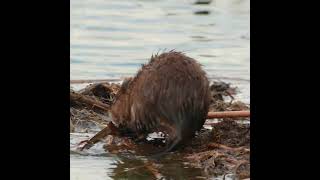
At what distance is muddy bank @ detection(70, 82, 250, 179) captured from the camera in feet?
17.8

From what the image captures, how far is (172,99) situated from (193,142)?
0.43m

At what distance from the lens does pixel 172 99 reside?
223 inches

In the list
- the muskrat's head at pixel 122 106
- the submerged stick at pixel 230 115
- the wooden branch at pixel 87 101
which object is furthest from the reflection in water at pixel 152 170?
the wooden branch at pixel 87 101

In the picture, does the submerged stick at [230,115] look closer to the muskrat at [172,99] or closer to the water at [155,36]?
the muskrat at [172,99]

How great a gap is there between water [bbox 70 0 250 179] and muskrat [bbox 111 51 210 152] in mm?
748

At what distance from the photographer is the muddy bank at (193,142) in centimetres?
542

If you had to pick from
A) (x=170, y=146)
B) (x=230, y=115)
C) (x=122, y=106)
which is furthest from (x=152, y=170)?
(x=230, y=115)

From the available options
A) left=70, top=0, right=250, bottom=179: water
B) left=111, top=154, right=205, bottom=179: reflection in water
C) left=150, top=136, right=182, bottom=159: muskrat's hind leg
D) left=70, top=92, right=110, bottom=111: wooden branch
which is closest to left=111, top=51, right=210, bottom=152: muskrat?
left=150, top=136, right=182, bottom=159: muskrat's hind leg

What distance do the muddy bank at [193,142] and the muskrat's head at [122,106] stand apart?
15cm

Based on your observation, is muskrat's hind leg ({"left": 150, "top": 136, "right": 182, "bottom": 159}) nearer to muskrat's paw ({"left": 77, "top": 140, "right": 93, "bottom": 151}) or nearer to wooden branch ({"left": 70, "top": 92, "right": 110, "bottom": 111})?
muskrat's paw ({"left": 77, "top": 140, "right": 93, "bottom": 151})
